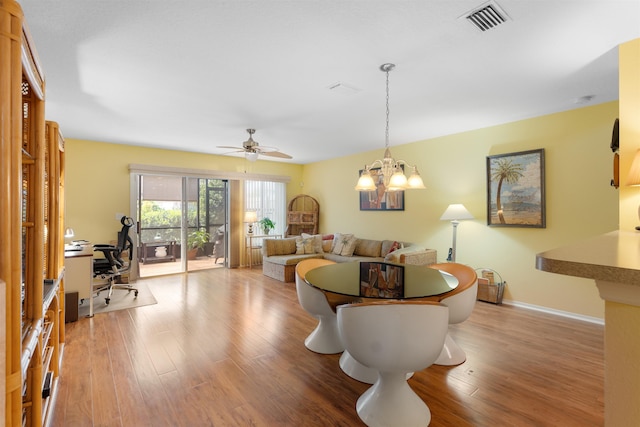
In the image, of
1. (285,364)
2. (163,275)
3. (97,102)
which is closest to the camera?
(285,364)

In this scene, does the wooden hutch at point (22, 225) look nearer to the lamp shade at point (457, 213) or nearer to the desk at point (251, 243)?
the lamp shade at point (457, 213)

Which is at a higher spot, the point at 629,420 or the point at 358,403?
the point at 629,420

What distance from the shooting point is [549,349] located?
9.48 feet

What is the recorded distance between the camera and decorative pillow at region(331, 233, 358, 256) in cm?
592

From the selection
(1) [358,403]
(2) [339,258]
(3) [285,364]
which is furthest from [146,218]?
(1) [358,403]

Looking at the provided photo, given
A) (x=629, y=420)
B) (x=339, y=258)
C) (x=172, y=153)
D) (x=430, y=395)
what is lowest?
(x=430, y=395)

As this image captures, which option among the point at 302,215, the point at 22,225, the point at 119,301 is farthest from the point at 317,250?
the point at 22,225

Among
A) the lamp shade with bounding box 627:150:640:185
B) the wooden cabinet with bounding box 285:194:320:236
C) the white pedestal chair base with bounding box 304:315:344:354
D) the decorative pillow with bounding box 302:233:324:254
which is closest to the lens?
the lamp shade with bounding box 627:150:640:185

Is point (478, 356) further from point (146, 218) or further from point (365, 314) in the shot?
point (146, 218)

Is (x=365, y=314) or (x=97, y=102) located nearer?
(x=365, y=314)

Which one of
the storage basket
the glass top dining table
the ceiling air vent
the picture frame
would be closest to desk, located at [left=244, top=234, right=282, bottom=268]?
the picture frame

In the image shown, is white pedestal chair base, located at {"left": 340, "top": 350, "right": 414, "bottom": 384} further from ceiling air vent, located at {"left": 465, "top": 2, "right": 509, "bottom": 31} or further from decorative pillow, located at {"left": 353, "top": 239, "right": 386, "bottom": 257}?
decorative pillow, located at {"left": 353, "top": 239, "right": 386, "bottom": 257}

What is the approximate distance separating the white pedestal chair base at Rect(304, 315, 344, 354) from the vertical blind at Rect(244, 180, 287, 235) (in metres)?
4.71

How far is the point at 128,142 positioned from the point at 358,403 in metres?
5.64
